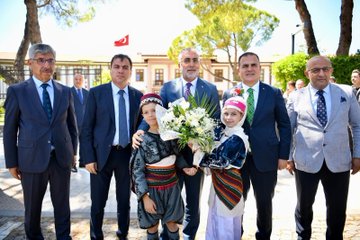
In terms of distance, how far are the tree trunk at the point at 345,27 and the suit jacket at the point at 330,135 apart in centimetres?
1141

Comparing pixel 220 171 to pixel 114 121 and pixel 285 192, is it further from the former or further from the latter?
pixel 285 192

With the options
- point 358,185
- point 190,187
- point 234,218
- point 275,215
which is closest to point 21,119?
point 190,187

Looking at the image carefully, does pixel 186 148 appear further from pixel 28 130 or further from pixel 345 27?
pixel 345 27

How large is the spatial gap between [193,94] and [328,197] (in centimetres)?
190

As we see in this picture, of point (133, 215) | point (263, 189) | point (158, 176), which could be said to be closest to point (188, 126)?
point (158, 176)

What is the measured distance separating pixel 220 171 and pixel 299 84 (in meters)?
7.85

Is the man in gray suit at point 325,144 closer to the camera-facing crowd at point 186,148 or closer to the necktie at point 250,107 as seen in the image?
the camera-facing crowd at point 186,148

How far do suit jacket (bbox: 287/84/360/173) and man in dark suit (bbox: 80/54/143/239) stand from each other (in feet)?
6.36

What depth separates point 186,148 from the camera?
3.48 m

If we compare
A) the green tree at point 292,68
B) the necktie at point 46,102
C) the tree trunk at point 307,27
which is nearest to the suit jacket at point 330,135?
the necktie at point 46,102

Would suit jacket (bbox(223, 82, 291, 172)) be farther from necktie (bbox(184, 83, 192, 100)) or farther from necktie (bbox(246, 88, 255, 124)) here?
necktie (bbox(184, 83, 192, 100))

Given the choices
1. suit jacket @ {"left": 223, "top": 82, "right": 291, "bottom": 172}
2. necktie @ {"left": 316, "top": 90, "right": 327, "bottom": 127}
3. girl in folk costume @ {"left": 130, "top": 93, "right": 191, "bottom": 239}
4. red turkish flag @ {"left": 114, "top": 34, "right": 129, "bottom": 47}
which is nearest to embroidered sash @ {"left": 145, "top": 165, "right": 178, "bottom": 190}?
girl in folk costume @ {"left": 130, "top": 93, "right": 191, "bottom": 239}

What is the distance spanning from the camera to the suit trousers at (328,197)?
3.53 m

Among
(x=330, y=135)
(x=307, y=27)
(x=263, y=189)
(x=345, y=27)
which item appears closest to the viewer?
(x=330, y=135)
